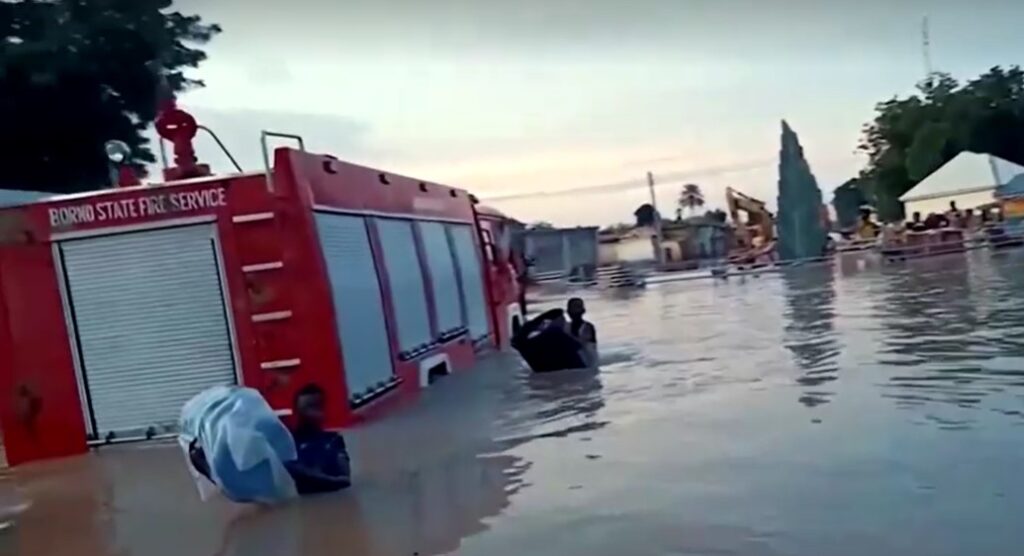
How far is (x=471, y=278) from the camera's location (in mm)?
16641

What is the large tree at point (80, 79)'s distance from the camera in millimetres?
19172

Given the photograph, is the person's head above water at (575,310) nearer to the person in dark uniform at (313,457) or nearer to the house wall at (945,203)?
the person in dark uniform at (313,457)

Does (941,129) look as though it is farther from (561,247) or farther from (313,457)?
(313,457)

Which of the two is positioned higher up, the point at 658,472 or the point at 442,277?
the point at 442,277

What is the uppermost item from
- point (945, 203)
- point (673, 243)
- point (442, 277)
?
point (442, 277)

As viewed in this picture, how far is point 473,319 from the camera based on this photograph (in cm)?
1638

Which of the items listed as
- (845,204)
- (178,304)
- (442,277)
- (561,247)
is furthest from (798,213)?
(845,204)

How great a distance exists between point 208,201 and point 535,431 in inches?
129

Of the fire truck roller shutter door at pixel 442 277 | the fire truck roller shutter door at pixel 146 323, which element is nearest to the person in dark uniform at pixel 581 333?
the fire truck roller shutter door at pixel 442 277

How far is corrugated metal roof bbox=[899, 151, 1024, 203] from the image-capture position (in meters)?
51.3

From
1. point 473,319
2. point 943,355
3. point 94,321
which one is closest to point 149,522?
point 94,321

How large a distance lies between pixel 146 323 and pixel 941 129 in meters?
55.2

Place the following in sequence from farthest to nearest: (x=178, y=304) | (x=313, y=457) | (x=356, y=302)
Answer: (x=356, y=302)
(x=178, y=304)
(x=313, y=457)

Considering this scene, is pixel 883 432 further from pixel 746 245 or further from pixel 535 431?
pixel 746 245
